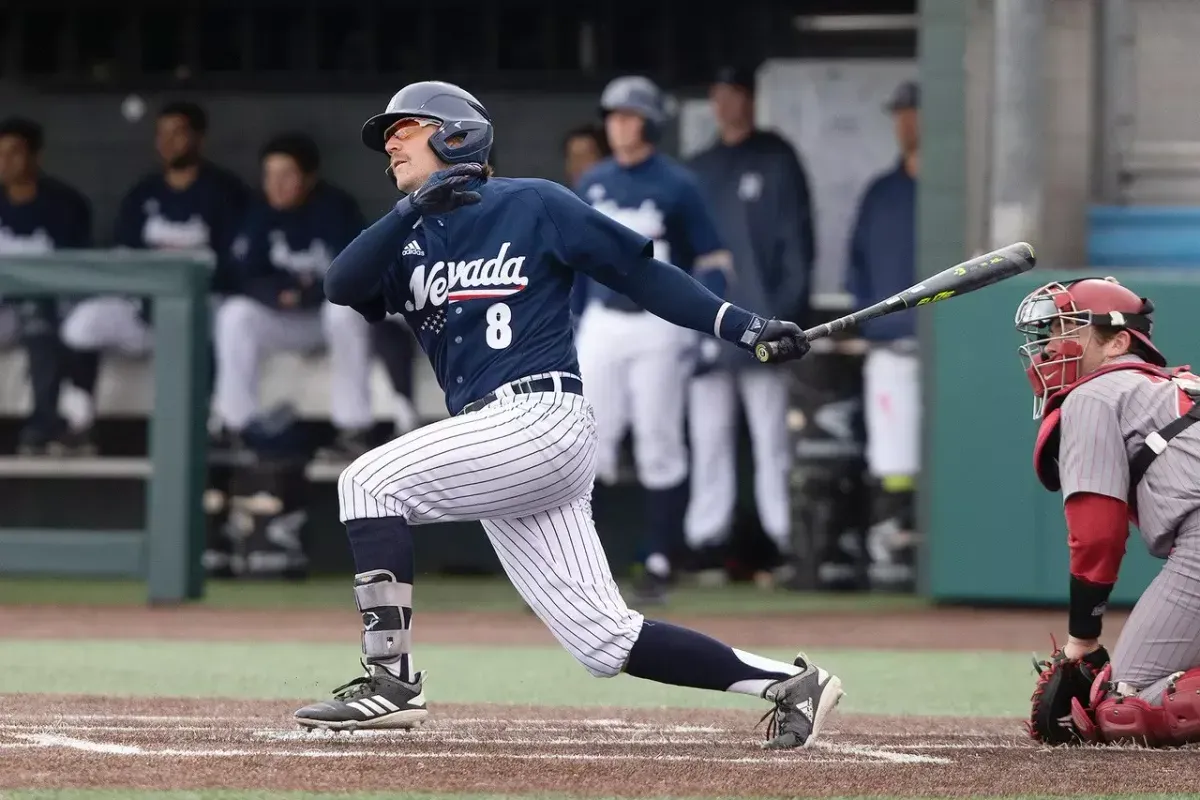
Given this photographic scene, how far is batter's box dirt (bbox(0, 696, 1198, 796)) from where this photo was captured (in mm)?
3568

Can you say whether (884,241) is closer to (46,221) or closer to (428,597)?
(428,597)

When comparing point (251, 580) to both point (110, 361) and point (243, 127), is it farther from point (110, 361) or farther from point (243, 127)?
point (243, 127)

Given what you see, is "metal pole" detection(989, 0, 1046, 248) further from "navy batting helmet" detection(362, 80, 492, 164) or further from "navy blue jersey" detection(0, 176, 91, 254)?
"navy blue jersey" detection(0, 176, 91, 254)

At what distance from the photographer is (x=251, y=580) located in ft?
31.2

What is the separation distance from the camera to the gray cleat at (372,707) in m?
4.08

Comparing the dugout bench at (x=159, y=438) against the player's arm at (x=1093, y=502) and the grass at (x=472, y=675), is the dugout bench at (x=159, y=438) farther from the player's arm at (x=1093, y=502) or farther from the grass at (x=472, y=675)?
the player's arm at (x=1093, y=502)

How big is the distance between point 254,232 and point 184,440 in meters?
1.75

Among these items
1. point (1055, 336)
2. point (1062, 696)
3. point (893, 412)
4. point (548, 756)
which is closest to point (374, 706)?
point (548, 756)

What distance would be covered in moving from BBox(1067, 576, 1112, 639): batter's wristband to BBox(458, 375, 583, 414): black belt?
3.80 feet

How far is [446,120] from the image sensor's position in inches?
172

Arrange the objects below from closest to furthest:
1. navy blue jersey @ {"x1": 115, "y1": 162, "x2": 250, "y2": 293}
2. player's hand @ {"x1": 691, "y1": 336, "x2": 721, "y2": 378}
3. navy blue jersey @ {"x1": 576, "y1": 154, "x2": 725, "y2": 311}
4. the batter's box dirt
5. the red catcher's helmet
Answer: the batter's box dirt → the red catcher's helmet → navy blue jersey @ {"x1": 576, "y1": 154, "x2": 725, "y2": 311} → player's hand @ {"x1": 691, "y1": 336, "x2": 721, "y2": 378} → navy blue jersey @ {"x1": 115, "y1": 162, "x2": 250, "y2": 293}

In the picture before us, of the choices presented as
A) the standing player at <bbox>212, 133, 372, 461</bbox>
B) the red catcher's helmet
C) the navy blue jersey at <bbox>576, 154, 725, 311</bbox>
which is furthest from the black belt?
the standing player at <bbox>212, 133, 372, 461</bbox>

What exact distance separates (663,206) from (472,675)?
2.57 m

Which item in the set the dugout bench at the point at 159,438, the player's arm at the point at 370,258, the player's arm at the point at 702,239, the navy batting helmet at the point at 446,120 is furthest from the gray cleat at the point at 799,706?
the dugout bench at the point at 159,438
